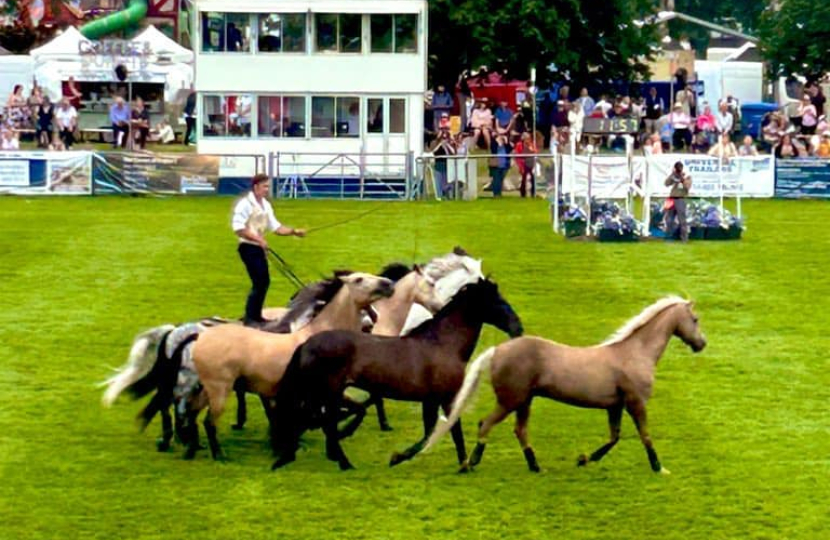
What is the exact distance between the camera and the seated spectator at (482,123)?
49.4m

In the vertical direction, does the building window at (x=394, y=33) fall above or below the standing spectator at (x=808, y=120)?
above

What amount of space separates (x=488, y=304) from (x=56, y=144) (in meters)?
35.0

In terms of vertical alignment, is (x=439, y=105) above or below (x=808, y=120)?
above

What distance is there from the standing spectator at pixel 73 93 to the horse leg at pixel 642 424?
139 feet

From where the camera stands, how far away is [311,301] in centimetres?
1566

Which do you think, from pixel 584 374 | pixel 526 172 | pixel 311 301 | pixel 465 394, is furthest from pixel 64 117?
pixel 465 394

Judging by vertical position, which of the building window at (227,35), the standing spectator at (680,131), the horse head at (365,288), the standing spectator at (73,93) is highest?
the building window at (227,35)

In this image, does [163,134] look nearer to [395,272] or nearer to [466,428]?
[395,272]

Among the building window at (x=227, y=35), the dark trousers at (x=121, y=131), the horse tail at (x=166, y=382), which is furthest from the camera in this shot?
the dark trousers at (x=121, y=131)

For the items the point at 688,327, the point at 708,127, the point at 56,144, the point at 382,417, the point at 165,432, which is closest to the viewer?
the point at 688,327

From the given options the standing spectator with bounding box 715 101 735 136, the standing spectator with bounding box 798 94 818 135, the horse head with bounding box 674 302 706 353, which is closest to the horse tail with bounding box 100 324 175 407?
the horse head with bounding box 674 302 706 353

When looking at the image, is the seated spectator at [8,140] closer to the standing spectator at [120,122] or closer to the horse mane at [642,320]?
the standing spectator at [120,122]

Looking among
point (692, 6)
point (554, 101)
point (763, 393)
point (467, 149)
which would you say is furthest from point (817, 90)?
point (692, 6)

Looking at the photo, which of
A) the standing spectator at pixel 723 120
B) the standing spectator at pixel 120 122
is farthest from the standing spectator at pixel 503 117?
the standing spectator at pixel 120 122
